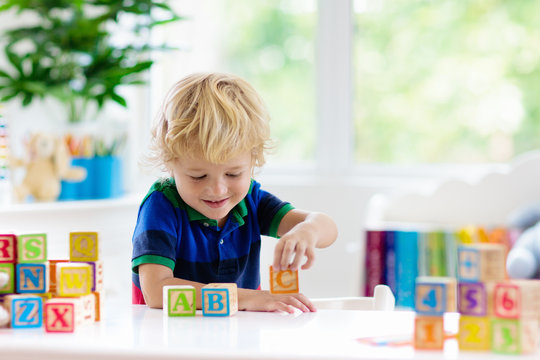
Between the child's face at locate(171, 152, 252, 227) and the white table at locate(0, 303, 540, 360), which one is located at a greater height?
the child's face at locate(171, 152, 252, 227)

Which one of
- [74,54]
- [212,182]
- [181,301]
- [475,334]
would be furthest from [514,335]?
[74,54]

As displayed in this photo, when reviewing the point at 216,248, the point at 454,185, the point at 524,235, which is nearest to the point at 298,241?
the point at 216,248

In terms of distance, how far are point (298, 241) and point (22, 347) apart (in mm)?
344

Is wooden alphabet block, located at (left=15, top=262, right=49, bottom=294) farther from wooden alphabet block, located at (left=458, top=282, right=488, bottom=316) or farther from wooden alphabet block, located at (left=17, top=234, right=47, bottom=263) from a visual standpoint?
wooden alphabet block, located at (left=458, top=282, right=488, bottom=316)

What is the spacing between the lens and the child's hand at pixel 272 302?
2.44 ft

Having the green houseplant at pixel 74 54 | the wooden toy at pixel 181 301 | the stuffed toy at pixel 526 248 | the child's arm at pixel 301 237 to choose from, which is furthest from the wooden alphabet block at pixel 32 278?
the stuffed toy at pixel 526 248

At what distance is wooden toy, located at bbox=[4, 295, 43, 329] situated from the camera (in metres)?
0.66

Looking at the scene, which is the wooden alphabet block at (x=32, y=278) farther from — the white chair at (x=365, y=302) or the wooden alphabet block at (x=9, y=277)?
the white chair at (x=365, y=302)

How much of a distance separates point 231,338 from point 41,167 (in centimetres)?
145

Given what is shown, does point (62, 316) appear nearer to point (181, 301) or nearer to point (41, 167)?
point (181, 301)

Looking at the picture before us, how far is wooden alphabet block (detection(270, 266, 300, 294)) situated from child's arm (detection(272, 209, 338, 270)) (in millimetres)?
12

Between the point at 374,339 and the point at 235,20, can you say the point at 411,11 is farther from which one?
the point at 374,339

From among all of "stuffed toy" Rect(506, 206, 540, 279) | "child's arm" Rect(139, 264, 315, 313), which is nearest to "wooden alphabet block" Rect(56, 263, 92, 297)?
"child's arm" Rect(139, 264, 315, 313)

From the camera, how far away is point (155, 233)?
0.86m
